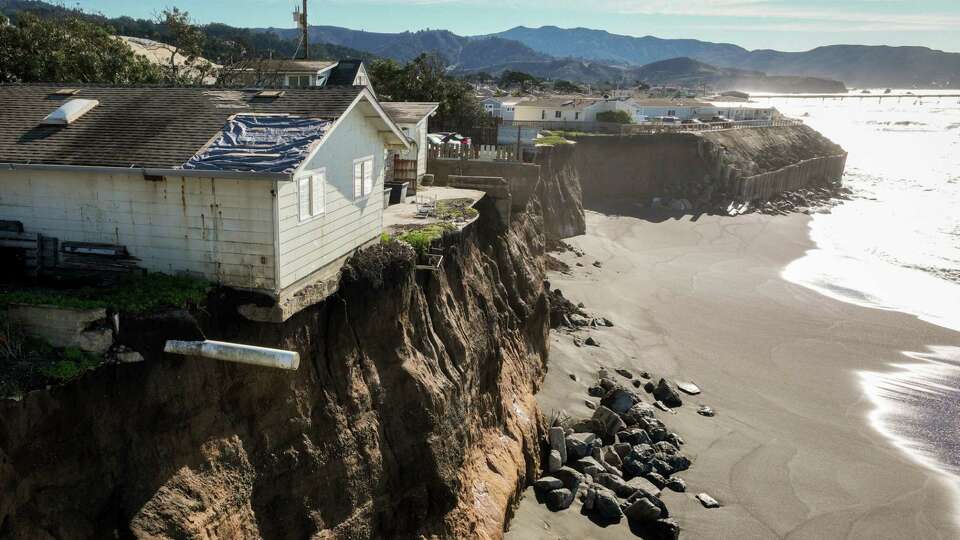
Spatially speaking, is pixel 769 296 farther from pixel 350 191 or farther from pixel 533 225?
pixel 350 191

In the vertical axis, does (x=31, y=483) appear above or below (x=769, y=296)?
above

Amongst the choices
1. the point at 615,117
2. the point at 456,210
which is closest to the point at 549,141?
the point at 615,117

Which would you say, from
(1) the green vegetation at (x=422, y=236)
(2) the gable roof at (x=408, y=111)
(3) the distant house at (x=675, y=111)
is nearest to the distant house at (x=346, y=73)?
(2) the gable roof at (x=408, y=111)

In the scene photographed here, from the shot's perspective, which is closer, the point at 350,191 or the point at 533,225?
the point at 350,191

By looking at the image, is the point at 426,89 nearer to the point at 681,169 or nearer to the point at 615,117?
the point at 681,169

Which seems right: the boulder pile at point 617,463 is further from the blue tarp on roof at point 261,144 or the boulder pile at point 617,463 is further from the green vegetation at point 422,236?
the blue tarp on roof at point 261,144

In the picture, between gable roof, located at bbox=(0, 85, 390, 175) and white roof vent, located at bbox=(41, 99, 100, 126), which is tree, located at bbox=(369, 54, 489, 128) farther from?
white roof vent, located at bbox=(41, 99, 100, 126)

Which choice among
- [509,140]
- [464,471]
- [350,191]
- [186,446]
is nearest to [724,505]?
[464,471]
